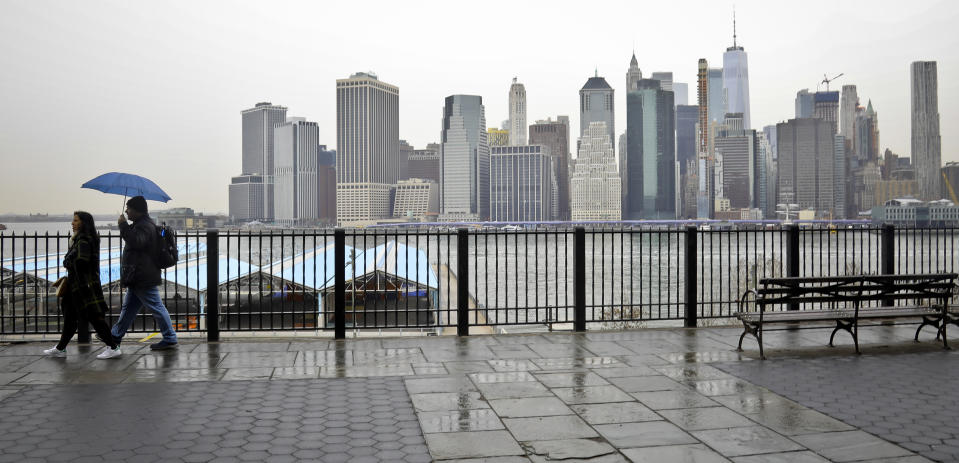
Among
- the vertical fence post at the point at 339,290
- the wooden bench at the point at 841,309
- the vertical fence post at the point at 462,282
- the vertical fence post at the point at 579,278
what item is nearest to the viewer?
the wooden bench at the point at 841,309

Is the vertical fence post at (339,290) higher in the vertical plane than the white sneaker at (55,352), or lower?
higher

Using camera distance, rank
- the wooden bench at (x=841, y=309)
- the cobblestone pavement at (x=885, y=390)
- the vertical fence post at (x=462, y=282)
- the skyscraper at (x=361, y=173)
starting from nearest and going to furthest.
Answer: the cobblestone pavement at (x=885, y=390) < the wooden bench at (x=841, y=309) < the vertical fence post at (x=462, y=282) < the skyscraper at (x=361, y=173)

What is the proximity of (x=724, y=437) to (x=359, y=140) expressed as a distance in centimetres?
19583

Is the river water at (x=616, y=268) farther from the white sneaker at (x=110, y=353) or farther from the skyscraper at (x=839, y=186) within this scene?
the skyscraper at (x=839, y=186)

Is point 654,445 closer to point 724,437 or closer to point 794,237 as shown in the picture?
point 724,437

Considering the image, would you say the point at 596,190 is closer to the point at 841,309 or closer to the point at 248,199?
the point at 248,199

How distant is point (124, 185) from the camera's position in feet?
26.0

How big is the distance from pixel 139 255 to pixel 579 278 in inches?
209

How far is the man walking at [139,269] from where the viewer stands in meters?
7.49

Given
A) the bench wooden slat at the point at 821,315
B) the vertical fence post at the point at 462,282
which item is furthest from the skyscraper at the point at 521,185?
the bench wooden slat at the point at 821,315

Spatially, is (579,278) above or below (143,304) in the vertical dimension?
above

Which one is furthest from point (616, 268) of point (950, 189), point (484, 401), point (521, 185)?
point (521, 185)

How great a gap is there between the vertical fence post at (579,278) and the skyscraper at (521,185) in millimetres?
171323

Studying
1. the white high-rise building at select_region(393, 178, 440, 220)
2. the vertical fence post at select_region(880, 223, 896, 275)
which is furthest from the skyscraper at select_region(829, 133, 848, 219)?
the vertical fence post at select_region(880, 223, 896, 275)
